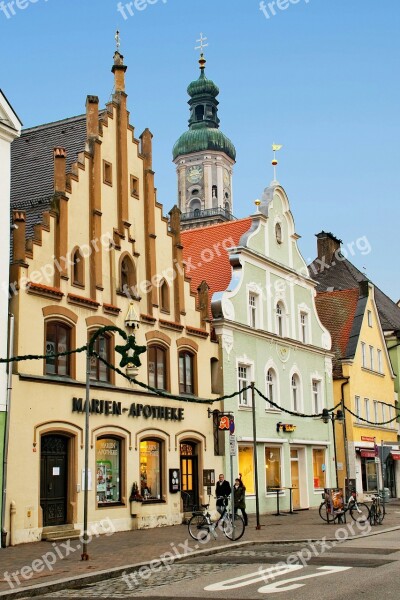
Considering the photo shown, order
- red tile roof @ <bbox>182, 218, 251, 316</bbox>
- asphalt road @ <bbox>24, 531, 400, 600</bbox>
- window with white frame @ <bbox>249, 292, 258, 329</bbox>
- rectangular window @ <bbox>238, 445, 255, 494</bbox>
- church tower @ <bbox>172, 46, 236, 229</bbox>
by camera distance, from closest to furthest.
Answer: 1. asphalt road @ <bbox>24, 531, 400, 600</bbox>
2. rectangular window @ <bbox>238, 445, 255, 494</bbox>
3. window with white frame @ <bbox>249, 292, 258, 329</bbox>
4. red tile roof @ <bbox>182, 218, 251, 316</bbox>
5. church tower @ <bbox>172, 46, 236, 229</bbox>

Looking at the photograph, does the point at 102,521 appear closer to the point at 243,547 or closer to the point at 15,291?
the point at 243,547

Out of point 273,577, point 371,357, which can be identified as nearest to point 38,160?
point 273,577

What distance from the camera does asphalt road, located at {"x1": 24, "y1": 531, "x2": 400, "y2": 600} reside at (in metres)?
13.4

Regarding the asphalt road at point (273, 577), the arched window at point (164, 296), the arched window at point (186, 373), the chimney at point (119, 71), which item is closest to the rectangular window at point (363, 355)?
the arched window at point (186, 373)

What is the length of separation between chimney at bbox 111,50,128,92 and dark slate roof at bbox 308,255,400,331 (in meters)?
27.6

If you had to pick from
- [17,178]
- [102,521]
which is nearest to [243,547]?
[102,521]

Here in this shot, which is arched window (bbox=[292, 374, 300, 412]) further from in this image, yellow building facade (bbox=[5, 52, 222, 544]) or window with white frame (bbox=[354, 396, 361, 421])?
yellow building facade (bbox=[5, 52, 222, 544])

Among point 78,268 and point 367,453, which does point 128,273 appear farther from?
point 367,453

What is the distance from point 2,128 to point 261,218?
16644 mm

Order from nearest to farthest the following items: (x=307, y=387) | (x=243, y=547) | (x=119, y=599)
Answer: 1. (x=119, y=599)
2. (x=243, y=547)
3. (x=307, y=387)

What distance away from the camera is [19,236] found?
80.8 ft

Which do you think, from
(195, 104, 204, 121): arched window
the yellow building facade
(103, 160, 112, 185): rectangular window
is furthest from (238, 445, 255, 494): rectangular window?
(195, 104, 204, 121): arched window

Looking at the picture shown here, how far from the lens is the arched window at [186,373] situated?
31734 mm

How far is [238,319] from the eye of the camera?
35.3 metres
